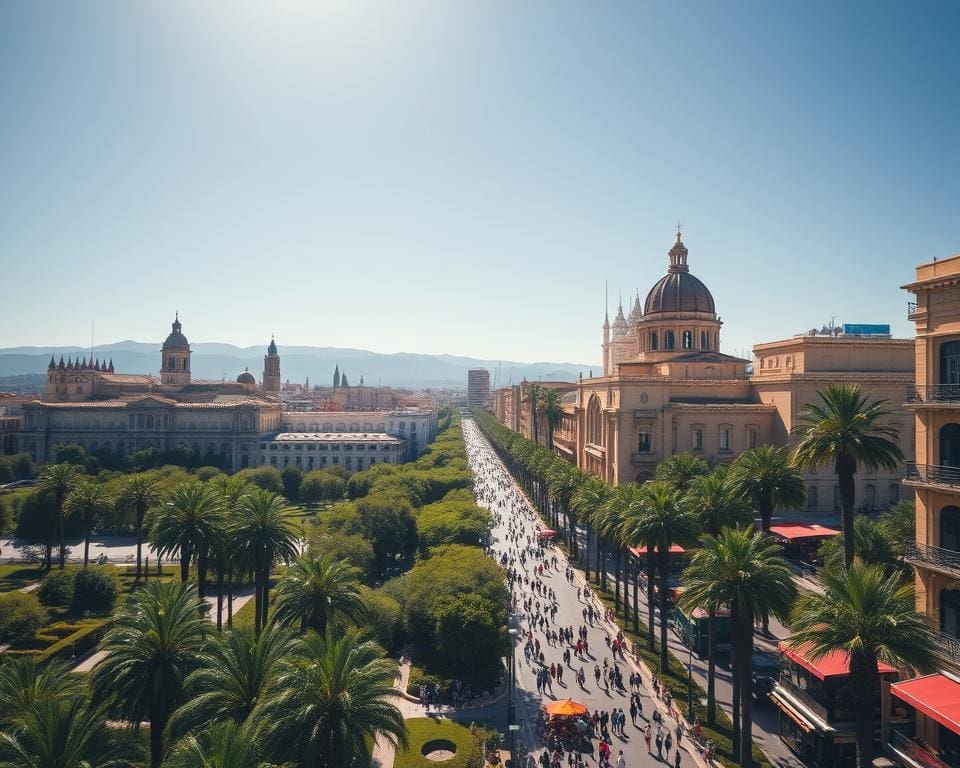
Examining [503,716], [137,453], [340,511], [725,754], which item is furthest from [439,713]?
[137,453]

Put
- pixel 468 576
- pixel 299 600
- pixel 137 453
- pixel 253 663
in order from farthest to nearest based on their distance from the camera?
1. pixel 137 453
2. pixel 468 576
3. pixel 299 600
4. pixel 253 663

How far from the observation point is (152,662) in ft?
66.8

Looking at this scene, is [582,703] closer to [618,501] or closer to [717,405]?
[618,501]

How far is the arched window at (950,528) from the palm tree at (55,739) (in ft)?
93.6

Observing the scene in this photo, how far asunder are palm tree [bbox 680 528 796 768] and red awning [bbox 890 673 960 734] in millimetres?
4289

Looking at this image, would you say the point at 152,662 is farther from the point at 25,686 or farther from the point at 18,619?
the point at 18,619

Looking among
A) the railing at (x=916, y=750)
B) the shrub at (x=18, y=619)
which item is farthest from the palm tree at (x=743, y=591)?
the shrub at (x=18, y=619)

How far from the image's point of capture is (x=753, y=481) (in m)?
37.4

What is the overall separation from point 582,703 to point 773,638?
534 inches

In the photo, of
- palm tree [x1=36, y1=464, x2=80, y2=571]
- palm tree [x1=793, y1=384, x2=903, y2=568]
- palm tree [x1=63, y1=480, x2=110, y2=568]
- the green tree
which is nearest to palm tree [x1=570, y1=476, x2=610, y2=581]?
the green tree

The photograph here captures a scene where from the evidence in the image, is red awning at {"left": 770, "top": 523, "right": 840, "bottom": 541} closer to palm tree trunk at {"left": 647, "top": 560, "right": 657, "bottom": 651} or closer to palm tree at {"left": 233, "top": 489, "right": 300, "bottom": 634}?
palm tree trunk at {"left": 647, "top": 560, "right": 657, "bottom": 651}

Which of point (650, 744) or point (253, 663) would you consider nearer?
point (253, 663)

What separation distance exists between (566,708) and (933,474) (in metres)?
17.6

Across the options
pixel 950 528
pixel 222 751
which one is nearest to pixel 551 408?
pixel 950 528
